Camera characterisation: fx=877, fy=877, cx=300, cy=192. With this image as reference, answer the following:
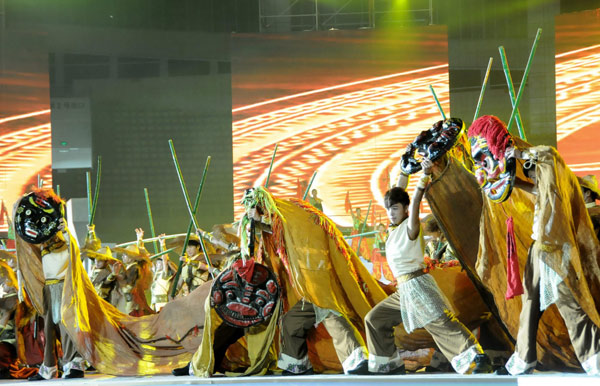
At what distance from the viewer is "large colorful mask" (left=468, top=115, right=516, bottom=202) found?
180 inches

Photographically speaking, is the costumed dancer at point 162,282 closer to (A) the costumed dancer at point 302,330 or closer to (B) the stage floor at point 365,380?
(B) the stage floor at point 365,380

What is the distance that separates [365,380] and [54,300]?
2.40m

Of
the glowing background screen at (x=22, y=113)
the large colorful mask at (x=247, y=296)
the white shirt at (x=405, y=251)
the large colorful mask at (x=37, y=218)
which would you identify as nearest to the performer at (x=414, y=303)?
the white shirt at (x=405, y=251)

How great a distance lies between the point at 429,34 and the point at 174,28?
12.0 ft

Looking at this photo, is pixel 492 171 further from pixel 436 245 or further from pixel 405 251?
pixel 436 245

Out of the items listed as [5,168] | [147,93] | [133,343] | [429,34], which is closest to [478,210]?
[133,343]

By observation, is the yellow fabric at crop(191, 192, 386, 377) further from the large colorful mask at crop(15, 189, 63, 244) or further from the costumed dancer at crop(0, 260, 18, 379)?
the costumed dancer at crop(0, 260, 18, 379)

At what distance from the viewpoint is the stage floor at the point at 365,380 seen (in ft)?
13.9

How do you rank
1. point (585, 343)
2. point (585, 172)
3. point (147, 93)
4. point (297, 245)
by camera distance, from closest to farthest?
point (585, 343)
point (297, 245)
point (585, 172)
point (147, 93)

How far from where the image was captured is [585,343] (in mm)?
4375

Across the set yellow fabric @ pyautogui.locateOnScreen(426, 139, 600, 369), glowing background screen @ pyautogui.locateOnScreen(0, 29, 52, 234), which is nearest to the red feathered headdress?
yellow fabric @ pyautogui.locateOnScreen(426, 139, 600, 369)

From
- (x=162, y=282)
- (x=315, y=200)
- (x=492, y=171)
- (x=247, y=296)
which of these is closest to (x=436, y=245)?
(x=247, y=296)

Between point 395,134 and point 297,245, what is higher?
point 395,134

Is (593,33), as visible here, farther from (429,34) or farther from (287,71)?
(287,71)
